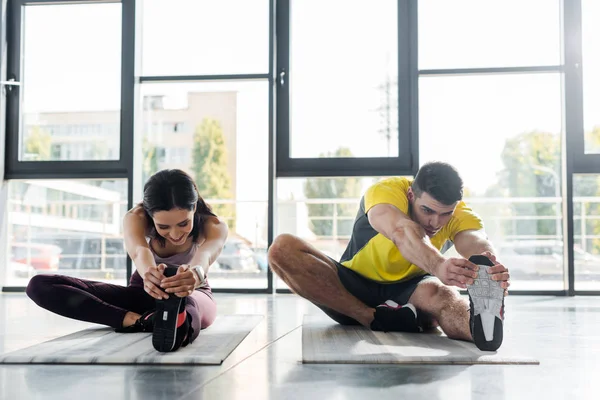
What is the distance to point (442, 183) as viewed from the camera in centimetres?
193

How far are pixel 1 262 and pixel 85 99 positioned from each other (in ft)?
4.14

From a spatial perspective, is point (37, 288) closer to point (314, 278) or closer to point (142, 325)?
point (142, 325)

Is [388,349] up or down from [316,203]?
down

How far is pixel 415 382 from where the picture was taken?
1331 millimetres

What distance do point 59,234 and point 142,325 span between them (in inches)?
105

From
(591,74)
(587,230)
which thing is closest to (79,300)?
(587,230)

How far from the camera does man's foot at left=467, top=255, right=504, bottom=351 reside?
169 cm

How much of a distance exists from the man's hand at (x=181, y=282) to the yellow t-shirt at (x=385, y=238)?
70 centimetres

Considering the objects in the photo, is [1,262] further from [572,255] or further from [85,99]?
[572,255]

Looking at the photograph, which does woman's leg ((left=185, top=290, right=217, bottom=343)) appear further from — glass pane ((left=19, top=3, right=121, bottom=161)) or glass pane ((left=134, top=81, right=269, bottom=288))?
glass pane ((left=19, top=3, right=121, bottom=161))

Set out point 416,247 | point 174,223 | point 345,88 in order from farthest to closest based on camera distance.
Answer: point 345,88 < point 174,223 < point 416,247

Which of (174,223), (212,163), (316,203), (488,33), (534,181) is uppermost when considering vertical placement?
A: (488,33)

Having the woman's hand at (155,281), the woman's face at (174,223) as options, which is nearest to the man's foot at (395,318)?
the woman's face at (174,223)

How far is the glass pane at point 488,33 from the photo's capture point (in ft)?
13.7
